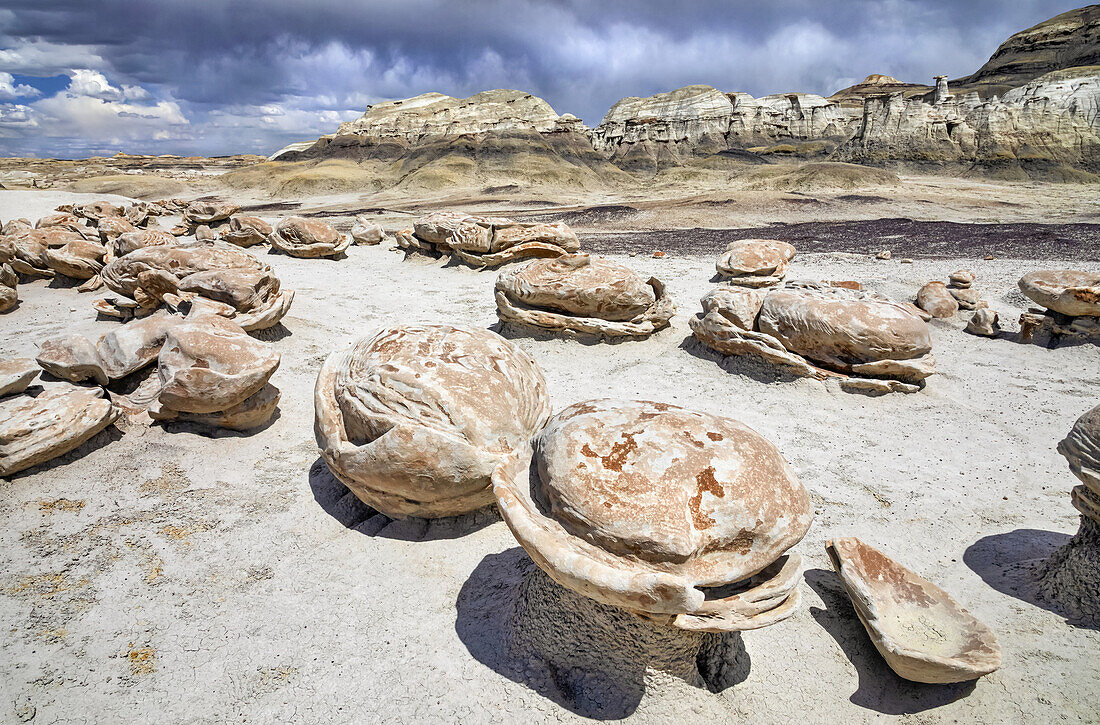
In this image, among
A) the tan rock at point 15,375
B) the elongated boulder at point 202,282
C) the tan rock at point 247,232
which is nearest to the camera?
the tan rock at point 15,375

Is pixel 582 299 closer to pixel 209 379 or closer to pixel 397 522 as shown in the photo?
pixel 397 522

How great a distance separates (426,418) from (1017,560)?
363 centimetres

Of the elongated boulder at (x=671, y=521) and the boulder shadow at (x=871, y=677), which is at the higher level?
the elongated boulder at (x=671, y=521)

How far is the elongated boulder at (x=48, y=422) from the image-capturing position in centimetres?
350

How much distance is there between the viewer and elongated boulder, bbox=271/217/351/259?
37.2 feet

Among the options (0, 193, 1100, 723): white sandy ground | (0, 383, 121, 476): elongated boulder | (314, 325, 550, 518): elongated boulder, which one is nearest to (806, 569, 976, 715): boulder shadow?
(0, 193, 1100, 723): white sandy ground

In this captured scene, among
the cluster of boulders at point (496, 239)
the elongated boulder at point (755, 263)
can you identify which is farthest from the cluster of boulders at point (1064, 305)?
the cluster of boulders at point (496, 239)

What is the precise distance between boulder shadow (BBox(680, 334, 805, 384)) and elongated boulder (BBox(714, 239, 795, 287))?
9.63ft

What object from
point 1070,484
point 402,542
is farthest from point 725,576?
point 1070,484

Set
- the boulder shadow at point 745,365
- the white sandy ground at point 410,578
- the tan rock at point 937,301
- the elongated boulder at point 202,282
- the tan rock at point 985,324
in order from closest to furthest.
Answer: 1. the white sandy ground at point 410,578
2. the boulder shadow at point 745,365
3. the elongated boulder at point 202,282
4. the tan rock at point 985,324
5. the tan rock at point 937,301

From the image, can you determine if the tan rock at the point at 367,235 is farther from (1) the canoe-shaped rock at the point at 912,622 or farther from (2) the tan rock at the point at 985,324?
(1) the canoe-shaped rock at the point at 912,622

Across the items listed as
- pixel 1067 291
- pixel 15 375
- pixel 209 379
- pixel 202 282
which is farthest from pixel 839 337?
pixel 202 282

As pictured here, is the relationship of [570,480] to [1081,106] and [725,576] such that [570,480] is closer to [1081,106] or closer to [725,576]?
[725,576]

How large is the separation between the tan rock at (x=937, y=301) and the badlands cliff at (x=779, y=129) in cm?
3028
